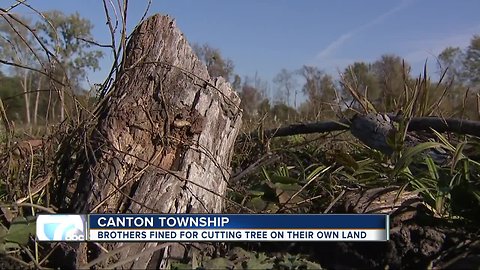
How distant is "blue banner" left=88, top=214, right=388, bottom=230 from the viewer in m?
1.74

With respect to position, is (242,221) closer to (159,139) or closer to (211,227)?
(211,227)

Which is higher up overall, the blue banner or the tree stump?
the tree stump

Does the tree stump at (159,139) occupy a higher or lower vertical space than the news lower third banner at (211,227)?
higher

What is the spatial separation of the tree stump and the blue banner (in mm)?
62

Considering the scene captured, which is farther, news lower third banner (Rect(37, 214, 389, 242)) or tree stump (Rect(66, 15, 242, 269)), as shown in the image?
tree stump (Rect(66, 15, 242, 269))

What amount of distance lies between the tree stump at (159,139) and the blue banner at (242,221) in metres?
0.06

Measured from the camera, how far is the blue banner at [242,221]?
5.71 feet

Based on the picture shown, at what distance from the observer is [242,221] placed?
70.4 inches

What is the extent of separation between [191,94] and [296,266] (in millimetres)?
816

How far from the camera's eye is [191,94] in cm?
206

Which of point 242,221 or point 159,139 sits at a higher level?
point 159,139

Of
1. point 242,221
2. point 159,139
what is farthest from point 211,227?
point 159,139

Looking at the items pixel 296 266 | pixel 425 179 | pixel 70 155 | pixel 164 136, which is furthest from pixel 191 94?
pixel 425 179

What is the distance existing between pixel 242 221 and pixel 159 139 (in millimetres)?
454
